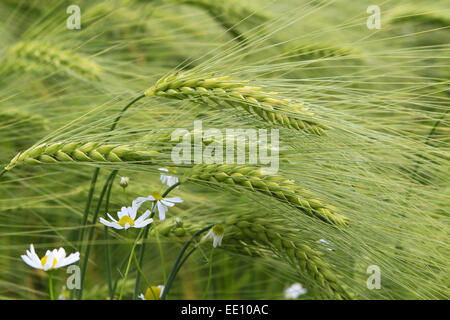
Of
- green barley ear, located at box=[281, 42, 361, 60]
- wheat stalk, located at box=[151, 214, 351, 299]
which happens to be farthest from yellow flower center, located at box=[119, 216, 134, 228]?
green barley ear, located at box=[281, 42, 361, 60]

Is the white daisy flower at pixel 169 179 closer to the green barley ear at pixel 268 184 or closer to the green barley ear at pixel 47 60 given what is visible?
the green barley ear at pixel 268 184

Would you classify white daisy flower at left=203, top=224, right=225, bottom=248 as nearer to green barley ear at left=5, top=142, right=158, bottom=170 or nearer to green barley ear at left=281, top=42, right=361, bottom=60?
green barley ear at left=5, top=142, right=158, bottom=170

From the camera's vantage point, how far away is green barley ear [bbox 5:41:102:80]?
3.32 ft

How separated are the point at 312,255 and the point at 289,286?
40cm

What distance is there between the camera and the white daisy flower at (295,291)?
99 centimetres

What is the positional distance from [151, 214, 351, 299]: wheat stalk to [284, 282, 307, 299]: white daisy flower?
262 millimetres

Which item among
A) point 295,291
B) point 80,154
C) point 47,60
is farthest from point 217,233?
point 47,60

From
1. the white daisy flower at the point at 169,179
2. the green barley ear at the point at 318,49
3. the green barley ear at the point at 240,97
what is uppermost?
the green barley ear at the point at 318,49

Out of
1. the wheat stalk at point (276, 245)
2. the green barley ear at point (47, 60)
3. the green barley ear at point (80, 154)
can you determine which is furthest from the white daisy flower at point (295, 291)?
the green barley ear at point (47, 60)

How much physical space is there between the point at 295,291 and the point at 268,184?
43 centimetres

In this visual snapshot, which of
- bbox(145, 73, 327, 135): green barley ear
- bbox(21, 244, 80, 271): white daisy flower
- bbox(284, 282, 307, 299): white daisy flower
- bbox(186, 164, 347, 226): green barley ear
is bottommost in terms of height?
bbox(284, 282, 307, 299): white daisy flower

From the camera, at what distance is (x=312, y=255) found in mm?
716

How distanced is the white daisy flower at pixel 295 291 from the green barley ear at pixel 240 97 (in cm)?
45

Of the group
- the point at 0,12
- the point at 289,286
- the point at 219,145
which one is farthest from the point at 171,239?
the point at 0,12
